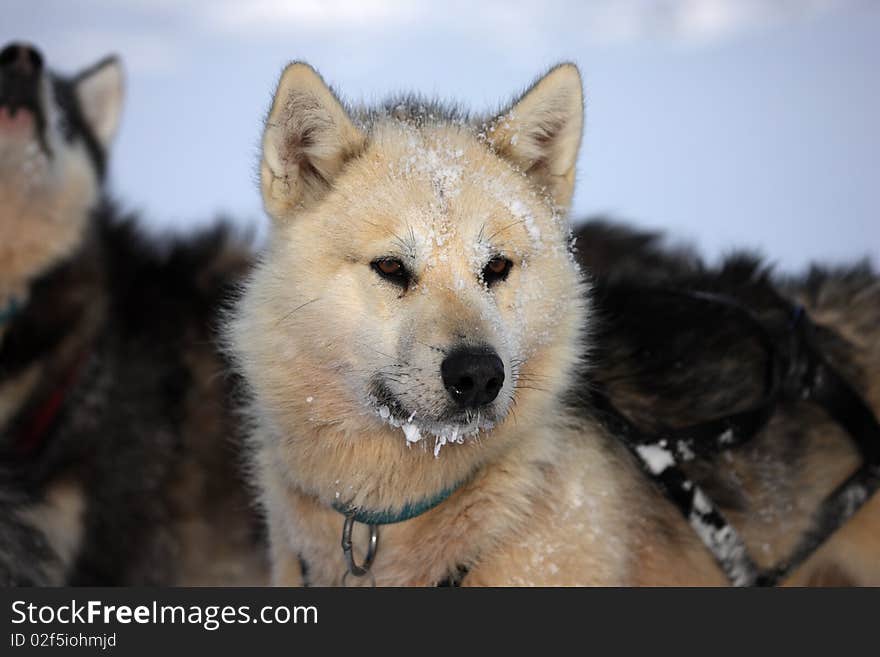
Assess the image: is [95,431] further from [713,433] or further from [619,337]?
[713,433]

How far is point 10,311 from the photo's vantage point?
5.56 meters

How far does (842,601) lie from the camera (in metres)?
3.22

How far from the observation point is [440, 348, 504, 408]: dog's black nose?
8.96 feet

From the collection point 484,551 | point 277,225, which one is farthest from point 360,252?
point 484,551

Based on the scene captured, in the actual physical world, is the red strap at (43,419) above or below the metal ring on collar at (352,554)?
below

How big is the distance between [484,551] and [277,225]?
4.16 feet

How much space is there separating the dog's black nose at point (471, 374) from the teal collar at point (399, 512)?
0.42m

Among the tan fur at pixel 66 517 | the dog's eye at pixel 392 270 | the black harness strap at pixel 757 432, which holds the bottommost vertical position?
the tan fur at pixel 66 517

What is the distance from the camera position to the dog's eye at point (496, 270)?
Answer: 3.06 metres

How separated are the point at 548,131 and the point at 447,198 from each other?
0.57 m

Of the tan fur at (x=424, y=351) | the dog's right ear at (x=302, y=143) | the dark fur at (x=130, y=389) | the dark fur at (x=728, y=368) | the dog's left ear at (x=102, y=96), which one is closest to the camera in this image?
the tan fur at (x=424, y=351)

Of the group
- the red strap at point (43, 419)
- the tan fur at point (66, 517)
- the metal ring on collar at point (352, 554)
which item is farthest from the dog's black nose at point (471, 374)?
the red strap at point (43, 419)

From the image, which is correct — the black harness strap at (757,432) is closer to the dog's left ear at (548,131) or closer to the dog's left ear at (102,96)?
the dog's left ear at (548,131)

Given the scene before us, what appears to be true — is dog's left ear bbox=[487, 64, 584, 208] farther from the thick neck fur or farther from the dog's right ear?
the thick neck fur
